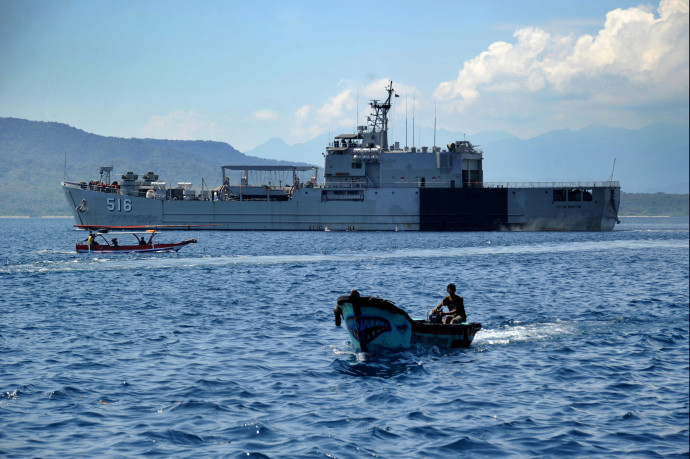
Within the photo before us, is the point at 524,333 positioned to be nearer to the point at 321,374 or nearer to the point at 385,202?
the point at 321,374

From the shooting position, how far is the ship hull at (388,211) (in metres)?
91.4

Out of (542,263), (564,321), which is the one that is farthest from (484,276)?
(564,321)

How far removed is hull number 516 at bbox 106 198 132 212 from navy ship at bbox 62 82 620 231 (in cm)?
13

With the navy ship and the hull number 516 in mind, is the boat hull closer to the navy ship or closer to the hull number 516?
the navy ship

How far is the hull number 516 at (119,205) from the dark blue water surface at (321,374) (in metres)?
53.0

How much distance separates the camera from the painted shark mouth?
21359mm

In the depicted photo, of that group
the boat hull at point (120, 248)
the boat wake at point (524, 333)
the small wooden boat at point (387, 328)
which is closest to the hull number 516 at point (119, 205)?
the boat hull at point (120, 248)

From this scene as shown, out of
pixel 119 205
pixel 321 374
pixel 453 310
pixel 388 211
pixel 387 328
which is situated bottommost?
pixel 321 374

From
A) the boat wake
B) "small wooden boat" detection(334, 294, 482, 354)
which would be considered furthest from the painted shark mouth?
the boat wake

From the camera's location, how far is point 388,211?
9212 cm

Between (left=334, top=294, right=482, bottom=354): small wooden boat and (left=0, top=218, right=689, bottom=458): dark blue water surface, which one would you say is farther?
(left=334, top=294, right=482, bottom=354): small wooden boat

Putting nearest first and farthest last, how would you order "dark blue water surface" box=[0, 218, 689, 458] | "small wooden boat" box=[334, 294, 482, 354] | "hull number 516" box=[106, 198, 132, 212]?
1. "dark blue water surface" box=[0, 218, 689, 458]
2. "small wooden boat" box=[334, 294, 482, 354]
3. "hull number 516" box=[106, 198, 132, 212]

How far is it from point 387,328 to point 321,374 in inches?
120

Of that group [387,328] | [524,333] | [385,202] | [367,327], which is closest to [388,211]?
[385,202]
